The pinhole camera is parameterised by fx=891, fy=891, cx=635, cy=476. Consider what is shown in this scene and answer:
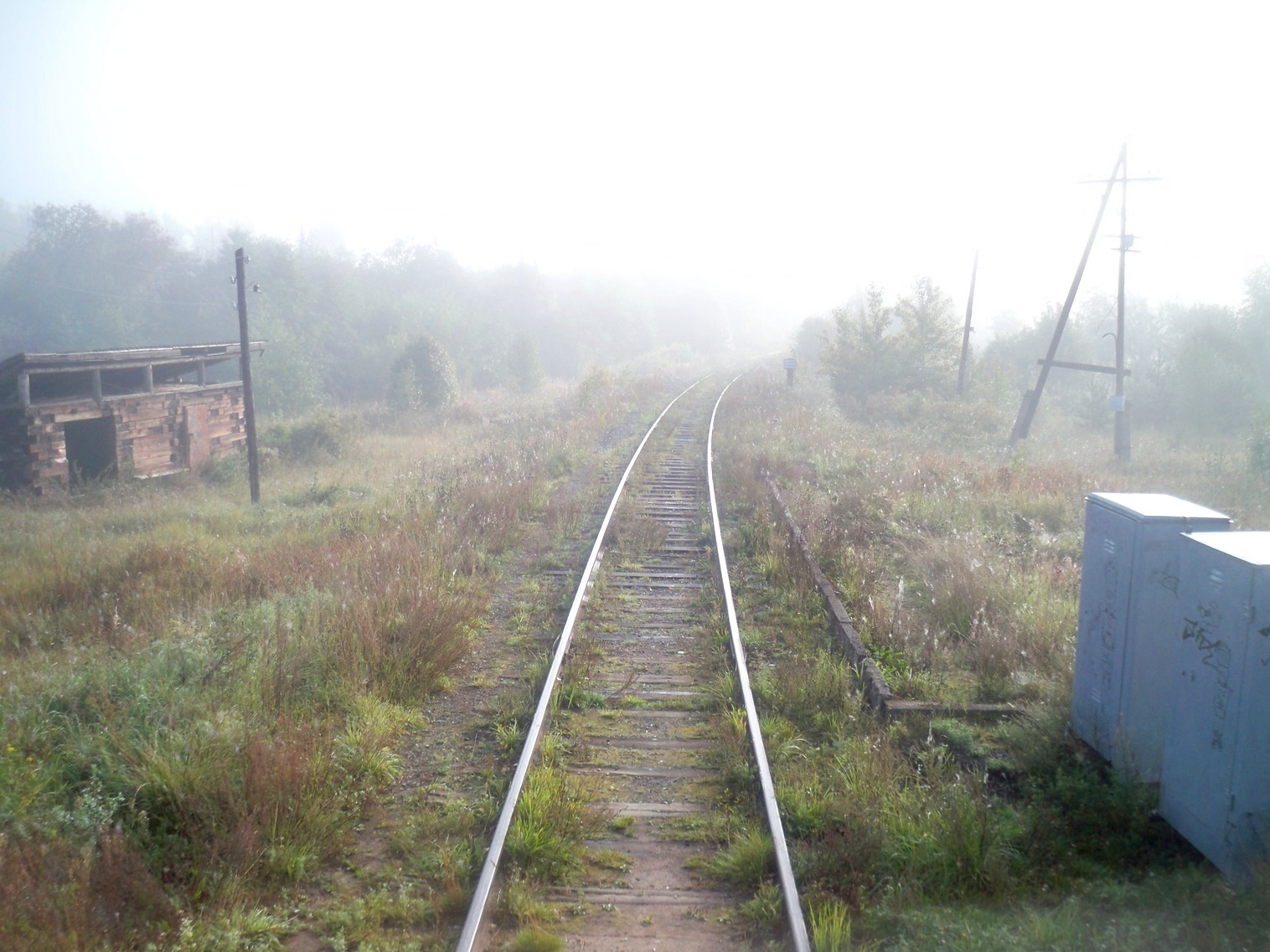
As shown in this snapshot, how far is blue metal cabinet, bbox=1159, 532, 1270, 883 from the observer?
3398mm

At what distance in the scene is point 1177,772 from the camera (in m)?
3.86

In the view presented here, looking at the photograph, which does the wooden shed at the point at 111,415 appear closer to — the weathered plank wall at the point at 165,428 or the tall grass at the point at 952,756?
the weathered plank wall at the point at 165,428

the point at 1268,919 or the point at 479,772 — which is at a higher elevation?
the point at 1268,919

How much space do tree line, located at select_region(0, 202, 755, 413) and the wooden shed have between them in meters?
24.7

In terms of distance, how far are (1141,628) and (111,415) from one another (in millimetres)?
21387

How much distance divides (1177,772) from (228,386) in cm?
2604

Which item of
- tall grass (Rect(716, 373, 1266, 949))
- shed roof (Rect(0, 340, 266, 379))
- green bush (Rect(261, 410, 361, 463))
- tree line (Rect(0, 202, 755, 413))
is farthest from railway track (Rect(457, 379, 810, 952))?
tree line (Rect(0, 202, 755, 413))

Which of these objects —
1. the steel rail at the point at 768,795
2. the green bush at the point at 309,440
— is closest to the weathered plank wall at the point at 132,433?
the green bush at the point at 309,440

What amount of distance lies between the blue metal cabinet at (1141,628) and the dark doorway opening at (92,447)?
2107 centimetres

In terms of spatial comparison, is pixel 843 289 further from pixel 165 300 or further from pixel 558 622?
pixel 558 622

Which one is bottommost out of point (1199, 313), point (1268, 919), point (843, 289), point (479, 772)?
point (479, 772)

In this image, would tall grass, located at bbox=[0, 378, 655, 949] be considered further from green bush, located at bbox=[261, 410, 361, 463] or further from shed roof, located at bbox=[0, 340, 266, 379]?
green bush, located at bbox=[261, 410, 361, 463]

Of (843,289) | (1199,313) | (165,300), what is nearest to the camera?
(1199,313)

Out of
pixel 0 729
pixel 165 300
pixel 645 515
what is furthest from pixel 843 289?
pixel 0 729
